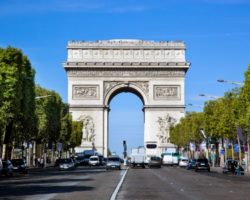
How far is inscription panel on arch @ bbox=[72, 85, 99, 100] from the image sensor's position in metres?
143

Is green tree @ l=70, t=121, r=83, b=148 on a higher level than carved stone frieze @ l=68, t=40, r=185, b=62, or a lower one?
lower

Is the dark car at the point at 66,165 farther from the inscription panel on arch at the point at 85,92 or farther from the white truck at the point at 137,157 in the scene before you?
the inscription panel on arch at the point at 85,92

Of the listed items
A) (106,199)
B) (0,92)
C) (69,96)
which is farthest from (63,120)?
(106,199)

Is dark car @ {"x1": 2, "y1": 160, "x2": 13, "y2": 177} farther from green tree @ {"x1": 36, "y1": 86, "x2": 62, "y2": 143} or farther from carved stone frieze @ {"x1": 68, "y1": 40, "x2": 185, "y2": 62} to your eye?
carved stone frieze @ {"x1": 68, "y1": 40, "x2": 185, "y2": 62}

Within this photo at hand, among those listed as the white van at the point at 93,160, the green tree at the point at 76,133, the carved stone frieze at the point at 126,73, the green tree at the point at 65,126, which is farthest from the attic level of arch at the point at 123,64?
the white van at the point at 93,160

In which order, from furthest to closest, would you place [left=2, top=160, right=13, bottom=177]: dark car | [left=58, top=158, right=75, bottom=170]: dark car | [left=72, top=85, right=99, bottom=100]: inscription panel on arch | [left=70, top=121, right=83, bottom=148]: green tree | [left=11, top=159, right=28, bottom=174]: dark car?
[left=72, top=85, right=99, bottom=100]: inscription panel on arch
[left=70, top=121, right=83, bottom=148]: green tree
[left=58, top=158, right=75, bottom=170]: dark car
[left=11, top=159, right=28, bottom=174]: dark car
[left=2, top=160, right=13, bottom=177]: dark car

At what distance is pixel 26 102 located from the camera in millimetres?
75938

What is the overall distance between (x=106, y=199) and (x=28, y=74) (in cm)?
5031

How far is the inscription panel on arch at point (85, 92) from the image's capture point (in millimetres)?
142625

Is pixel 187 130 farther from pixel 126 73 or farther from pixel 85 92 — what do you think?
pixel 85 92

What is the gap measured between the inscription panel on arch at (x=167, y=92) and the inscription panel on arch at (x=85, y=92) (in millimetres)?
10986

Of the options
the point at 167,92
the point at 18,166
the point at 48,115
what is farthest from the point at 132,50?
the point at 18,166

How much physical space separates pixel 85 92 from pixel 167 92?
14974 millimetres

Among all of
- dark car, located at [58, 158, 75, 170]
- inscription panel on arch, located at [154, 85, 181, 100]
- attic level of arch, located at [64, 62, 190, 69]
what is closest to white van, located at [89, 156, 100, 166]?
dark car, located at [58, 158, 75, 170]
